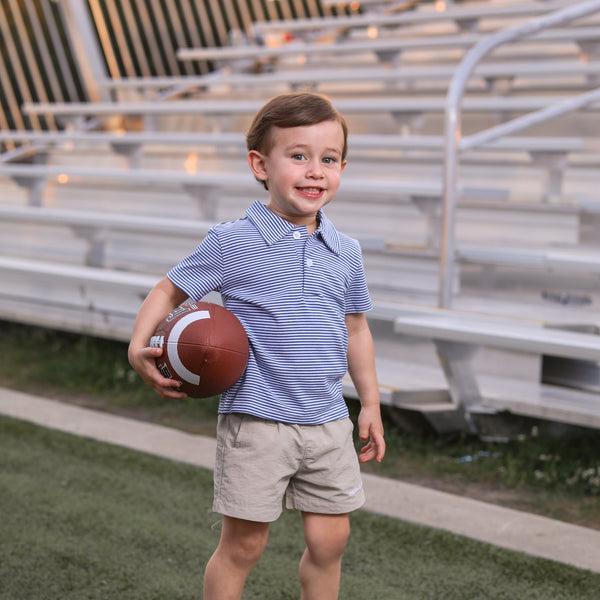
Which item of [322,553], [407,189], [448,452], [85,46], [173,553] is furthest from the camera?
[85,46]

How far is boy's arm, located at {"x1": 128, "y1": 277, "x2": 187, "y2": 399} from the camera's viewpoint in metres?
1.76

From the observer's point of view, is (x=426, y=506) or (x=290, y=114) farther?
(x=426, y=506)

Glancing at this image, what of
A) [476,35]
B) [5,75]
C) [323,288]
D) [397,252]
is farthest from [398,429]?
[5,75]

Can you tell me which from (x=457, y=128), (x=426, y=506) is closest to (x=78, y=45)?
(x=457, y=128)

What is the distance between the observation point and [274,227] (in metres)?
1.84

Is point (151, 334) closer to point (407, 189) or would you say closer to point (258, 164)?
point (258, 164)

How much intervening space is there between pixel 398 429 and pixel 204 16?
5904 mm

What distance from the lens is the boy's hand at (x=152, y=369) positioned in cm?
175

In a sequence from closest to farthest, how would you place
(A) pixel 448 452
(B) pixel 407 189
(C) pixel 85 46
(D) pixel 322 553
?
1. (D) pixel 322 553
2. (A) pixel 448 452
3. (B) pixel 407 189
4. (C) pixel 85 46

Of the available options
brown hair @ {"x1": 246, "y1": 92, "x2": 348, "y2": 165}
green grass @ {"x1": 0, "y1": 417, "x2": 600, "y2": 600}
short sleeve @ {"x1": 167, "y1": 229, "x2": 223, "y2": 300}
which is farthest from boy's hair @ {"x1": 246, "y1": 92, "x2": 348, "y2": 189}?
green grass @ {"x1": 0, "y1": 417, "x2": 600, "y2": 600}

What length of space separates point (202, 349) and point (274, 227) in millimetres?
287

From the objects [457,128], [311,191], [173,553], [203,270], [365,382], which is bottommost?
[173,553]

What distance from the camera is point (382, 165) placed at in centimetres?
515

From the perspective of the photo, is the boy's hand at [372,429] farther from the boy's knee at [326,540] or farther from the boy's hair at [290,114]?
the boy's hair at [290,114]
